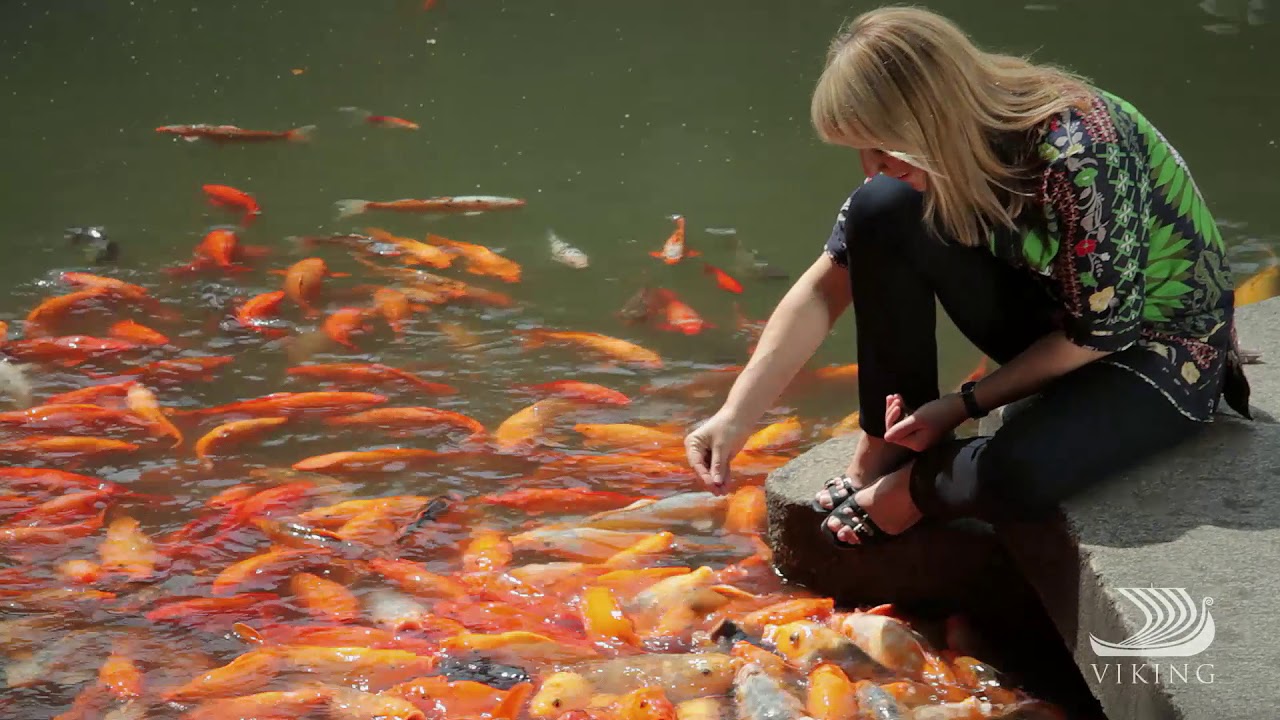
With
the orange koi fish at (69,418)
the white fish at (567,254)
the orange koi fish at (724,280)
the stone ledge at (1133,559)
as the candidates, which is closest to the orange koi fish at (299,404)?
the orange koi fish at (69,418)

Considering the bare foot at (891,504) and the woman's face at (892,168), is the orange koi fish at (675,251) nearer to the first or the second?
the bare foot at (891,504)

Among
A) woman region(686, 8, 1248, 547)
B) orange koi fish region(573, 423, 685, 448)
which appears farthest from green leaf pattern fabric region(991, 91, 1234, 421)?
orange koi fish region(573, 423, 685, 448)

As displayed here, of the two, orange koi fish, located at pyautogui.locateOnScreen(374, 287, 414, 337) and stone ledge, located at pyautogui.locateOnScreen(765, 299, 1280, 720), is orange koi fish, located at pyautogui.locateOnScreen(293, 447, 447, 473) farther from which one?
stone ledge, located at pyautogui.locateOnScreen(765, 299, 1280, 720)

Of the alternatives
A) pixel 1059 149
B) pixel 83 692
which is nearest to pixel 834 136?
pixel 1059 149

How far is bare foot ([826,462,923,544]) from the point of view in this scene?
2.66 metres

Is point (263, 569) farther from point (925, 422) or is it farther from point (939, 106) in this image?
point (939, 106)

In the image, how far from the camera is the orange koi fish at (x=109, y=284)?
16.0 ft

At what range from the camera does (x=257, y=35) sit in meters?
8.69

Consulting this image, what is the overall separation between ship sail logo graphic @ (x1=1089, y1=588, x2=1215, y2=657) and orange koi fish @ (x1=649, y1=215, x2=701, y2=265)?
321 cm

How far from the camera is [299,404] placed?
407 cm

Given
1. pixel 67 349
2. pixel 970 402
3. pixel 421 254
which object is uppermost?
pixel 421 254

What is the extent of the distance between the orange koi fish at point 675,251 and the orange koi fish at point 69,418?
2.11 m

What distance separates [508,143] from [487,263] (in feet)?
5.75

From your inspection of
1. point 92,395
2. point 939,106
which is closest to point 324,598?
point 92,395
